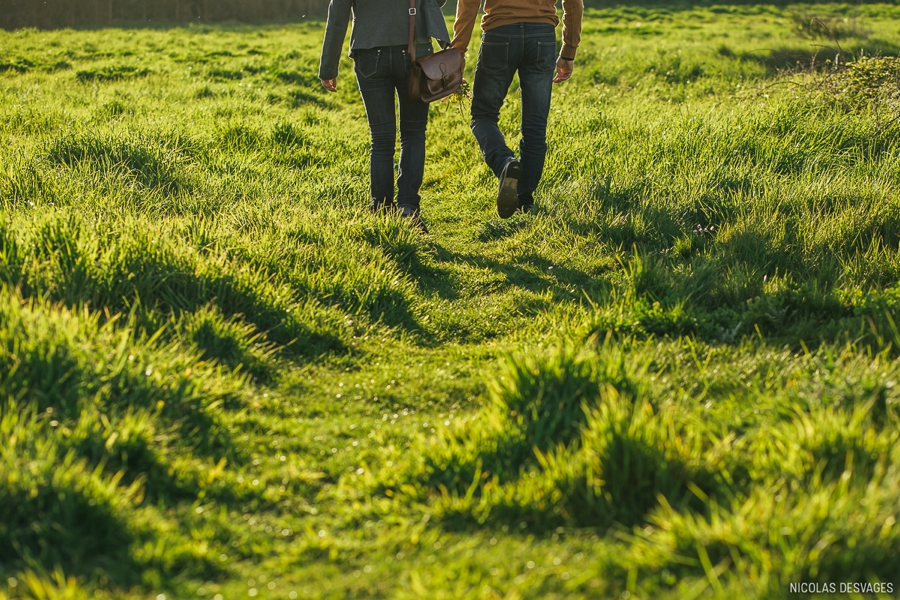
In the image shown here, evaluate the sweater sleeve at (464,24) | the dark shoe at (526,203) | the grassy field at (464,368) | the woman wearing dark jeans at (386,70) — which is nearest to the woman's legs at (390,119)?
the woman wearing dark jeans at (386,70)

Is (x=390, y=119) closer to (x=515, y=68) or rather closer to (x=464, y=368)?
(x=515, y=68)

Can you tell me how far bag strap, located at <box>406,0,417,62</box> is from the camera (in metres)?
4.90

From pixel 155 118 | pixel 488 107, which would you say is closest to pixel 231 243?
pixel 488 107

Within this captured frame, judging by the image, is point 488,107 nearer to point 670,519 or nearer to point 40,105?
point 670,519

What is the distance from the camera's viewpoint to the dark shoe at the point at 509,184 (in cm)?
487

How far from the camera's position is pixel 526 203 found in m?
5.66

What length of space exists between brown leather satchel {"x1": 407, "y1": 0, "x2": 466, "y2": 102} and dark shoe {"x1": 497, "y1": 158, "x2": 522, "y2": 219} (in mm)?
642

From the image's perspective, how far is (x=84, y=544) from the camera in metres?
2.02

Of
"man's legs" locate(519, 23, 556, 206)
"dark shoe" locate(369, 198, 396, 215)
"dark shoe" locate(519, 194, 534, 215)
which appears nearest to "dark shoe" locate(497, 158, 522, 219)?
"man's legs" locate(519, 23, 556, 206)

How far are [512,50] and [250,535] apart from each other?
12.5 ft

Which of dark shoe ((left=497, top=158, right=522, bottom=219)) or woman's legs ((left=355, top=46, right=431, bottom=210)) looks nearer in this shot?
dark shoe ((left=497, top=158, right=522, bottom=219))

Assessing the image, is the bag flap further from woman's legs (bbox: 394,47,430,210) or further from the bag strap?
woman's legs (bbox: 394,47,430,210)

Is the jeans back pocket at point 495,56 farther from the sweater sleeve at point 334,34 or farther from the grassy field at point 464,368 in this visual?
the grassy field at point 464,368

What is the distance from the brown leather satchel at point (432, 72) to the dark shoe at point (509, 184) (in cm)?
64
